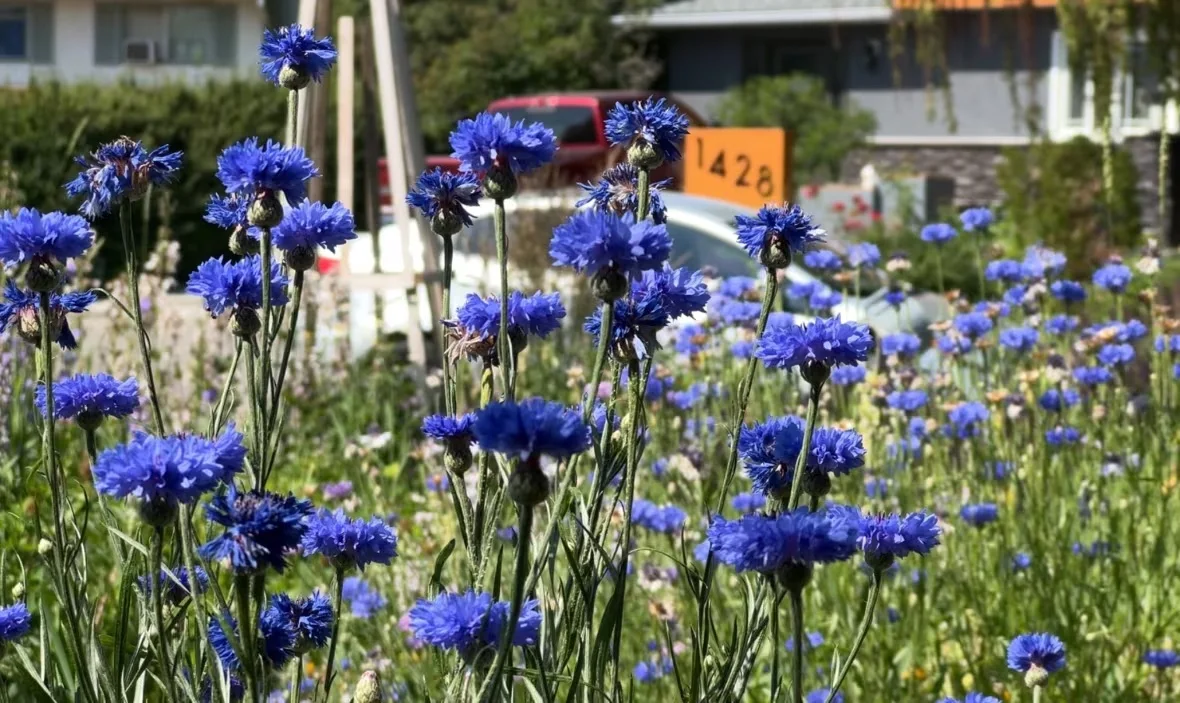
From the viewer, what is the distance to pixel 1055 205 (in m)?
14.5

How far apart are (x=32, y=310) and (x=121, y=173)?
0.78 feet

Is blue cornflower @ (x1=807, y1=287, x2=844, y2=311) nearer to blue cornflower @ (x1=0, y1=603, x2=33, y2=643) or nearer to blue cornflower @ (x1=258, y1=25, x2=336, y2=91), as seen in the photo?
blue cornflower @ (x1=258, y1=25, x2=336, y2=91)

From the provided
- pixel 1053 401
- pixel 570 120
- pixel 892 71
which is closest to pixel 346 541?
pixel 1053 401

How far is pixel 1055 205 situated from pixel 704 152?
13.8 feet

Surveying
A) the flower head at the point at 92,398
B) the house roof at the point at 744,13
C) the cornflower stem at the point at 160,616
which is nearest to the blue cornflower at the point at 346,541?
the cornflower stem at the point at 160,616

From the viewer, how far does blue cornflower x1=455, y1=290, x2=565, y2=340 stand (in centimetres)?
183

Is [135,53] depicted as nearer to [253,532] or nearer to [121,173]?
[121,173]

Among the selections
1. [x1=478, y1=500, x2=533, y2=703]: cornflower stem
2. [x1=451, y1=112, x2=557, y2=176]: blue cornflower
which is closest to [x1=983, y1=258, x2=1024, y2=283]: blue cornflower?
[x1=451, y1=112, x2=557, y2=176]: blue cornflower

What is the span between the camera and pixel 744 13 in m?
24.9

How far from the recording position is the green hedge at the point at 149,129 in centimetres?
1612

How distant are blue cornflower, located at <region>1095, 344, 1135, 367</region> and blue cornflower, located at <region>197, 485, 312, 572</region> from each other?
142 inches

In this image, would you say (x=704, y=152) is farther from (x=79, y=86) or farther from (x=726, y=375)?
(x=79, y=86)

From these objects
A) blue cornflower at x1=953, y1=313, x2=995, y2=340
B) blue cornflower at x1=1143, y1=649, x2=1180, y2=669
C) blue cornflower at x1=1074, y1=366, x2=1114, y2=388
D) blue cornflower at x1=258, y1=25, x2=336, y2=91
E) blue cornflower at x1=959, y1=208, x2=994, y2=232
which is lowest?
blue cornflower at x1=1143, y1=649, x2=1180, y2=669

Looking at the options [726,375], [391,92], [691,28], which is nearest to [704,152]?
[391,92]
